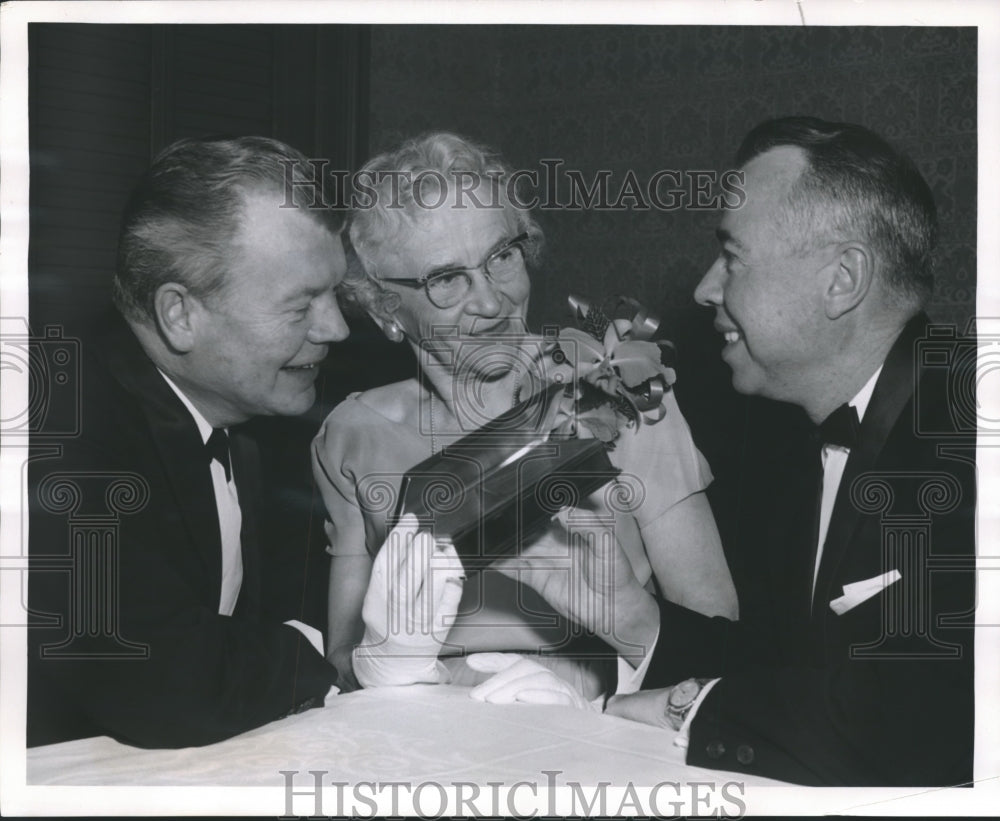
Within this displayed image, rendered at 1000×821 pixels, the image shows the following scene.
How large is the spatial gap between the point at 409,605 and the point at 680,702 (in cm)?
65

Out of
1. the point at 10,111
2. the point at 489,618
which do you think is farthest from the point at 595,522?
the point at 10,111

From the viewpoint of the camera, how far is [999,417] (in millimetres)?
2621

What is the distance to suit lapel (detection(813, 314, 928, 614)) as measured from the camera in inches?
99.8

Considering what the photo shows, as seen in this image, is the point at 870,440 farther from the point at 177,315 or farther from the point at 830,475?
the point at 177,315

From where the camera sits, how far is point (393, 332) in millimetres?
2549

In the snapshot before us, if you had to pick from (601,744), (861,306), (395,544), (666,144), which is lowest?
(601,744)

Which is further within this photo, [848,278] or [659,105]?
[659,105]

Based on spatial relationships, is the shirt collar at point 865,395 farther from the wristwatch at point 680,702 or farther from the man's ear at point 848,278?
the wristwatch at point 680,702

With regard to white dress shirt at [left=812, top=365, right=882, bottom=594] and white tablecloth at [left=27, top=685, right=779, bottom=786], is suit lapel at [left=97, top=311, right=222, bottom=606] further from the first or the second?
white dress shirt at [left=812, top=365, right=882, bottom=594]

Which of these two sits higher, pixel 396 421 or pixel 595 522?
pixel 396 421

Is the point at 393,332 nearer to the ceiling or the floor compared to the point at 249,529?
nearer to the ceiling

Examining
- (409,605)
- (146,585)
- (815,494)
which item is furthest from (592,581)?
(146,585)

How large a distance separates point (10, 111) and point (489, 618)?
5.39 feet

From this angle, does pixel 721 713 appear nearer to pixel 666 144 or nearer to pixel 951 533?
pixel 951 533
